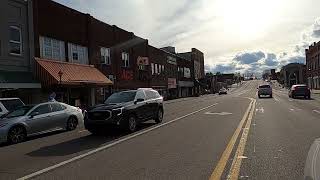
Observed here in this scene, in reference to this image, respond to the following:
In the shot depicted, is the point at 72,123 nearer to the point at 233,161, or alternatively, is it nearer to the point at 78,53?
the point at 233,161

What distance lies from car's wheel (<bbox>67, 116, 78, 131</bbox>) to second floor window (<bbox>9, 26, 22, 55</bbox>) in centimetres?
1016

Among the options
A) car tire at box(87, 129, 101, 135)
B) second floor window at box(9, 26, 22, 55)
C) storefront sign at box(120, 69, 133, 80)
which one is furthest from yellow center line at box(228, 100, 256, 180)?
storefront sign at box(120, 69, 133, 80)

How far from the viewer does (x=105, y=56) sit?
143 feet

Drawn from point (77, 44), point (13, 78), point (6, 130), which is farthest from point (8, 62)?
point (6, 130)

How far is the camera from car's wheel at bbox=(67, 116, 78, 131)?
1934cm

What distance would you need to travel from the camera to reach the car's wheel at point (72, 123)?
63.5ft

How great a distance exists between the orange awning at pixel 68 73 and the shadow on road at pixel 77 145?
46.0ft

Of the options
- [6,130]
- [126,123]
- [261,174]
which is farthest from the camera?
[126,123]

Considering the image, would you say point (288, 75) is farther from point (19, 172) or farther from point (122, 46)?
point (19, 172)

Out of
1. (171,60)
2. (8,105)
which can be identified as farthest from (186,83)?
(8,105)

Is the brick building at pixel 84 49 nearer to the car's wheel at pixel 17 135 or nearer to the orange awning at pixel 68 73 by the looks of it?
the orange awning at pixel 68 73

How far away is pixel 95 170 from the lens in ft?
30.4

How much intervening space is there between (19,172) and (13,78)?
61.7ft

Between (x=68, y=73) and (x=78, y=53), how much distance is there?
4.68 m
